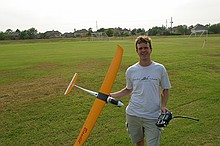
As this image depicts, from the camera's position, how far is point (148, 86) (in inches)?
126

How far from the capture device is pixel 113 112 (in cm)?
679

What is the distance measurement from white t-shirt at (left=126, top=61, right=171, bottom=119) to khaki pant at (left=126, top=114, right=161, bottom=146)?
3.2 inches

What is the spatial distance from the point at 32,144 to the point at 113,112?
2.41 m

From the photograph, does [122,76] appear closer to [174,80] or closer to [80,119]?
[174,80]

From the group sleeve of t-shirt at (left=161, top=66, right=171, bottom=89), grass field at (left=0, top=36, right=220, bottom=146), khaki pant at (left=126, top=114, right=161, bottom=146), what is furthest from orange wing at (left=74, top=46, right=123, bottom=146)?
grass field at (left=0, top=36, right=220, bottom=146)

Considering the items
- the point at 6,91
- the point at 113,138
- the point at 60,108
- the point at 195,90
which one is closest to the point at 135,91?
the point at 113,138

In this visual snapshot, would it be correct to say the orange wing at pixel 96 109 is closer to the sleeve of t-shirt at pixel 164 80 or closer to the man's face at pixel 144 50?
the man's face at pixel 144 50

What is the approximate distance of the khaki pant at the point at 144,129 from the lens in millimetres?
3238

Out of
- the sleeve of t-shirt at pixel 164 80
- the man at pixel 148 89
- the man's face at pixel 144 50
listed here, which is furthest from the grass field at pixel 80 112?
the man's face at pixel 144 50

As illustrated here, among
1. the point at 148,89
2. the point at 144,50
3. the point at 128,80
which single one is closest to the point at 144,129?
the point at 148,89

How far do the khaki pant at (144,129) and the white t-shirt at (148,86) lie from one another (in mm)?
82

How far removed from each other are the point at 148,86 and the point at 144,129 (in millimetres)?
653

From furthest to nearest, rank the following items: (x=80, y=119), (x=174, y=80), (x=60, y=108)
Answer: (x=174, y=80)
(x=60, y=108)
(x=80, y=119)

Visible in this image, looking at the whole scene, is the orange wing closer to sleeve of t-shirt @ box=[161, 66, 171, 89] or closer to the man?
the man
